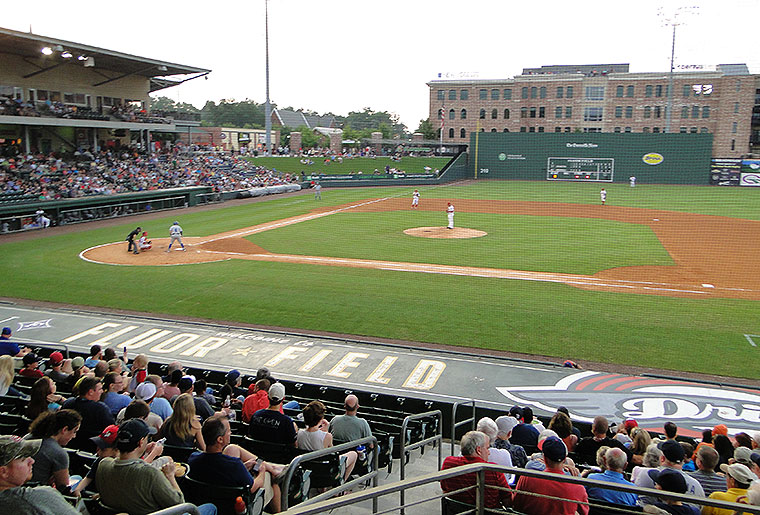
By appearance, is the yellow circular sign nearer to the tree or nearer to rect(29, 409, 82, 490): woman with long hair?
the tree

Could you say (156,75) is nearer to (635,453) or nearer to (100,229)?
(100,229)

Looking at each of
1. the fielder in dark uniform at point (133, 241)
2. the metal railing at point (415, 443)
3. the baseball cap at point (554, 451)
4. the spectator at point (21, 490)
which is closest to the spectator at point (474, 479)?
the baseball cap at point (554, 451)

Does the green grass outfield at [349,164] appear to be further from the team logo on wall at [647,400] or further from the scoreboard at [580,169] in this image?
the team logo on wall at [647,400]

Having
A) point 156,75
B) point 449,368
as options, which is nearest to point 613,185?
point 156,75

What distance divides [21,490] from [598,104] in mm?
70590

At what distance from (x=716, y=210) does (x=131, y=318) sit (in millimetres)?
38910

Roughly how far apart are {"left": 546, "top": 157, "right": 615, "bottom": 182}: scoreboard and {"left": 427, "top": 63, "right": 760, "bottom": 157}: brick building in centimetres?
678

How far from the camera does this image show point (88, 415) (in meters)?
6.04

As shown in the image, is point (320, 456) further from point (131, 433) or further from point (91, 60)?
point (91, 60)

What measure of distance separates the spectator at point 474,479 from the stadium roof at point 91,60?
38197 mm

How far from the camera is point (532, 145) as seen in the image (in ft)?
197

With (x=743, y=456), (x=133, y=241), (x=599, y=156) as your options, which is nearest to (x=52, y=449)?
(x=743, y=456)

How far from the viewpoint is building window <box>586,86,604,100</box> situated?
6450cm

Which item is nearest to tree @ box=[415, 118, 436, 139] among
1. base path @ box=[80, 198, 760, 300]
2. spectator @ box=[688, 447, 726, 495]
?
base path @ box=[80, 198, 760, 300]
